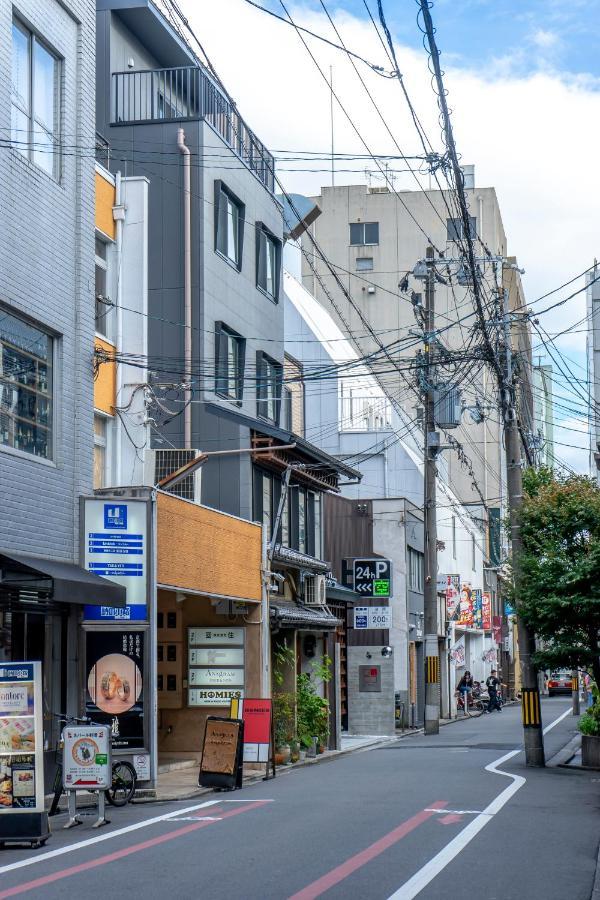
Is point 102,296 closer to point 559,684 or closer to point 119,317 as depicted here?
point 119,317

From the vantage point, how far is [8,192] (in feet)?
59.3

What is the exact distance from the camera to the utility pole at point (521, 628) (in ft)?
84.9

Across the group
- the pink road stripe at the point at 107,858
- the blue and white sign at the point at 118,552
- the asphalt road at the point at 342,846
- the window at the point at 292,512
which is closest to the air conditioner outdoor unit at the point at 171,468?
the window at the point at 292,512

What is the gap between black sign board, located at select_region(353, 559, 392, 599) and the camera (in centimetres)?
4003

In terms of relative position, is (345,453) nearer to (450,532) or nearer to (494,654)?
(450,532)

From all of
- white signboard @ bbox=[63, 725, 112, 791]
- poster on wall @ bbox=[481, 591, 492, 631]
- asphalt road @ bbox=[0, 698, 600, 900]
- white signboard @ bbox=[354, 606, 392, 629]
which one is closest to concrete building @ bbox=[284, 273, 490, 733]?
poster on wall @ bbox=[481, 591, 492, 631]

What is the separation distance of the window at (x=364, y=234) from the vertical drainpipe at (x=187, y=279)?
1798 inches

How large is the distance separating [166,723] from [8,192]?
41.5ft

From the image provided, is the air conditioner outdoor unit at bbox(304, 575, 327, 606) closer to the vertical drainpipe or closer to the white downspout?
the vertical drainpipe

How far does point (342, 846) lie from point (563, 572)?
12376mm

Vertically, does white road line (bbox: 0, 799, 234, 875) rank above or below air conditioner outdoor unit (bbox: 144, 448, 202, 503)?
below

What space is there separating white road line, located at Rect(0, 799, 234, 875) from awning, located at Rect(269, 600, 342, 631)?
8504 millimetres

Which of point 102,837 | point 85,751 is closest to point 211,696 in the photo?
point 85,751

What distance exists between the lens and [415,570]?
50.3 meters
